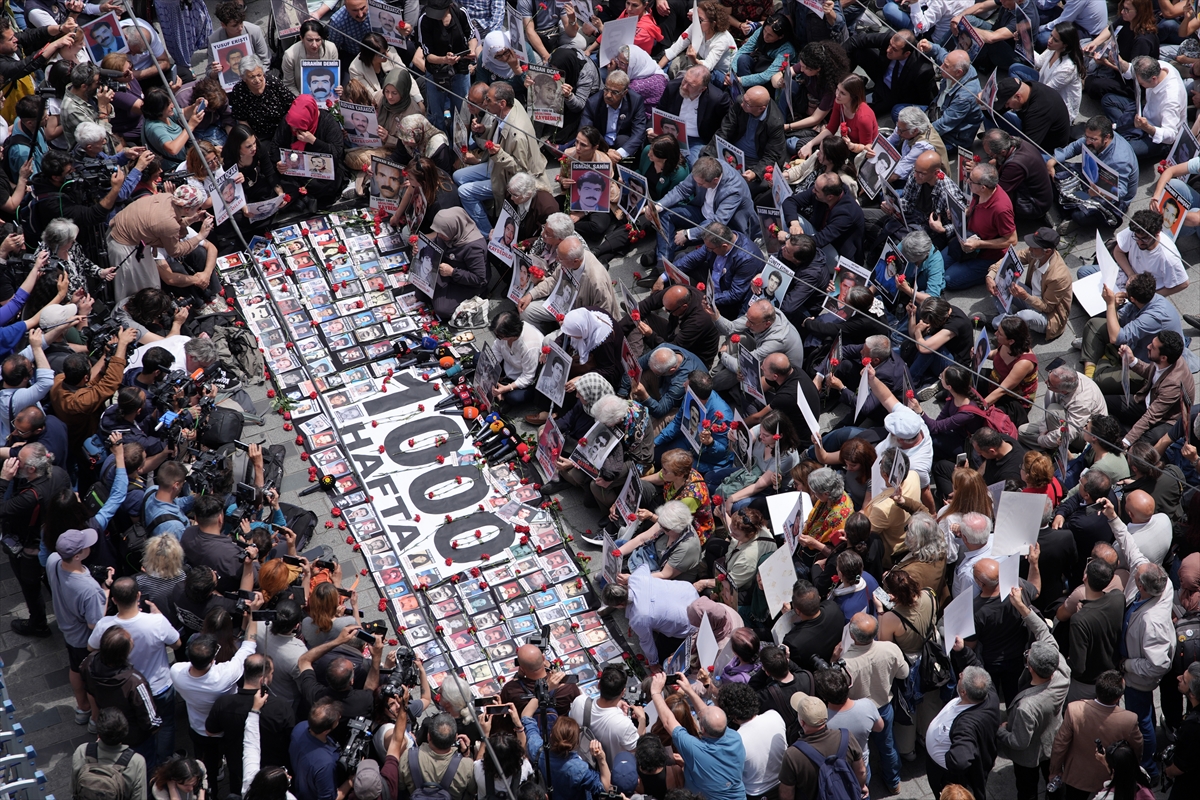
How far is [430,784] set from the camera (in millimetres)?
10852

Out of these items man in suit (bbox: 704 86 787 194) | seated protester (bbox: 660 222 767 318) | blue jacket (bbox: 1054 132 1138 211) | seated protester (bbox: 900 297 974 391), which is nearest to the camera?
seated protester (bbox: 900 297 974 391)

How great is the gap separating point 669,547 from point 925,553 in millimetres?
2102

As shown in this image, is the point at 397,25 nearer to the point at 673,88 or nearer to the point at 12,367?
the point at 673,88

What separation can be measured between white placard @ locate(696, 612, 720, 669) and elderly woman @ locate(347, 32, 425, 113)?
7.78 m

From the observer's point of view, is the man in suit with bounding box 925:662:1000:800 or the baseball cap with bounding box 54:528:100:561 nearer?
the man in suit with bounding box 925:662:1000:800

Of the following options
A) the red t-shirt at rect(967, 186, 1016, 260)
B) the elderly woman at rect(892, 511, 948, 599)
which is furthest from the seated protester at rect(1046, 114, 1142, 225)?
the elderly woman at rect(892, 511, 948, 599)

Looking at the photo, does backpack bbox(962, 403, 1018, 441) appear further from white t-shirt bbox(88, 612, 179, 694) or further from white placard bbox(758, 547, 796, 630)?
white t-shirt bbox(88, 612, 179, 694)

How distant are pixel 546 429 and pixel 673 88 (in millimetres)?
4715

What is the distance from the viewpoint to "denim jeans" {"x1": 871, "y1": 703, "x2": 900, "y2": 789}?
455 inches

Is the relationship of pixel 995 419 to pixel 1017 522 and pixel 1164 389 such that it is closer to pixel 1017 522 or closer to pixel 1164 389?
pixel 1164 389

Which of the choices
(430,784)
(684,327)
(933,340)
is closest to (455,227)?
(684,327)

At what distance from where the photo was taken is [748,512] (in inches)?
487

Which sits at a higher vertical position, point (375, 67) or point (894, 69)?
point (894, 69)

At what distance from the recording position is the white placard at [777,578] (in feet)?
39.3
